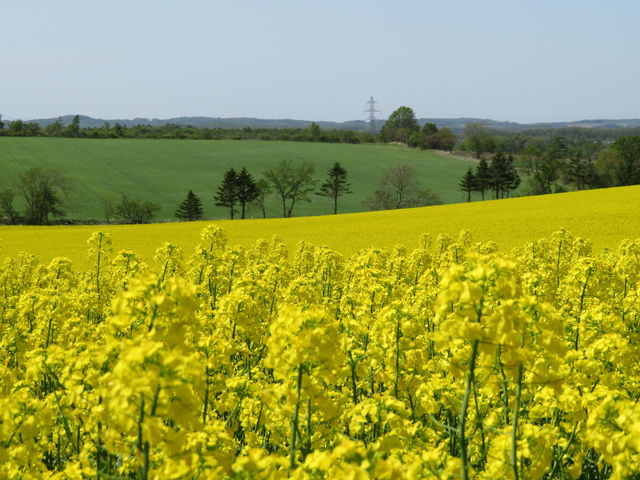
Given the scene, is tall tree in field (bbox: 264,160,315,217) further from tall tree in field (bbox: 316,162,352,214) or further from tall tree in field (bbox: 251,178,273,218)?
tall tree in field (bbox: 316,162,352,214)

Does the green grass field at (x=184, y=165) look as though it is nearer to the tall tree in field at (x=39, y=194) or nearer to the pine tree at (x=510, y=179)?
the tall tree in field at (x=39, y=194)

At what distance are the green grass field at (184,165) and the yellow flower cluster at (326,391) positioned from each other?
72.8 meters

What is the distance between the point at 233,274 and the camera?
14.1 m

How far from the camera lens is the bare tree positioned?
262 ft

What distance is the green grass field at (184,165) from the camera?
82.8 metres

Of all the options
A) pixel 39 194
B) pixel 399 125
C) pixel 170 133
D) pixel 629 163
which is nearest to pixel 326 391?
pixel 39 194

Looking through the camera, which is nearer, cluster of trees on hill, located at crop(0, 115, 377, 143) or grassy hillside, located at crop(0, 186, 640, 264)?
grassy hillside, located at crop(0, 186, 640, 264)

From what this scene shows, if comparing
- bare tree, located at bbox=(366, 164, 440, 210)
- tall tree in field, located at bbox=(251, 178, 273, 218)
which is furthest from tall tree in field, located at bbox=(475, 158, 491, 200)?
tall tree in field, located at bbox=(251, 178, 273, 218)

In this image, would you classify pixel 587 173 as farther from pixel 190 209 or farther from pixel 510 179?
pixel 190 209

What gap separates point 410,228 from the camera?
33656 millimetres

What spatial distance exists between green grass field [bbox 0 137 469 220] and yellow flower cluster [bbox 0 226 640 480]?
72.8m

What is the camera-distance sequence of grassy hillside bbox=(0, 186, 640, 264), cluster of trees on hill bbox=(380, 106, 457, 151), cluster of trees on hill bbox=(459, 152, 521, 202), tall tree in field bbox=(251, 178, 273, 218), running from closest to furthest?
grassy hillside bbox=(0, 186, 640, 264) → tall tree in field bbox=(251, 178, 273, 218) → cluster of trees on hill bbox=(459, 152, 521, 202) → cluster of trees on hill bbox=(380, 106, 457, 151)

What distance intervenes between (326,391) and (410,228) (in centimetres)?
2841

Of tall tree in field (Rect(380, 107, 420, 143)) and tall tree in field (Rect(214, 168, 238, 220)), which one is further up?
tall tree in field (Rect(380, 107, 420, 143))
